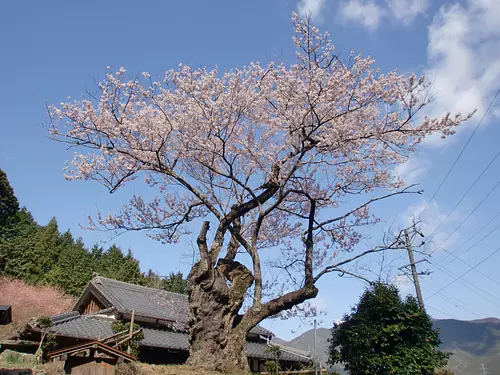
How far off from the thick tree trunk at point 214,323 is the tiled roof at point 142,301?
7.22m

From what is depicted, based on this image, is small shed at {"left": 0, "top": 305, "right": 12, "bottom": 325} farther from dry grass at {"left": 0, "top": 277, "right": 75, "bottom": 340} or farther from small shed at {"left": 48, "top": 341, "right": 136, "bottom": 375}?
small shed at {"left": 48, "top": 341, "right": 136, "bottom": 375}

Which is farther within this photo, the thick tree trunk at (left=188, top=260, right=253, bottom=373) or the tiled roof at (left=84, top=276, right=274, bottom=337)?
the tiled roof at (left=84, top=276, right=274, bottom=337)

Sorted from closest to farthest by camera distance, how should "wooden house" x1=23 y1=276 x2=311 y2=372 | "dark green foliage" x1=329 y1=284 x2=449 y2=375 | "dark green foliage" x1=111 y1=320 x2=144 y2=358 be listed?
"dark green foliage" x1=329 y1=284 x2=449 y2=375, "dark green foliage" x1=111 y1=320 x2=144 y2=358, "wooden house" x1=23 y1=276 x2=311 y2=372

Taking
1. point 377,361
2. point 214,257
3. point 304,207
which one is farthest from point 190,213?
point 377,361

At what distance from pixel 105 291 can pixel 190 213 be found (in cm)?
976

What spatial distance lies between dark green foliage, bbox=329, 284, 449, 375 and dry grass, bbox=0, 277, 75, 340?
1956 cm

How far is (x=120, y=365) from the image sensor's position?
735 cm

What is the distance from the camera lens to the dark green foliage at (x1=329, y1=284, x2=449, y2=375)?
30.6 ft

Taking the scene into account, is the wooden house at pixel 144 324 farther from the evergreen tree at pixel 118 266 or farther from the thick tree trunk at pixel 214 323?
the evergreen tree at pixel 118 266

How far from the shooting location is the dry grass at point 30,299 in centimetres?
2302

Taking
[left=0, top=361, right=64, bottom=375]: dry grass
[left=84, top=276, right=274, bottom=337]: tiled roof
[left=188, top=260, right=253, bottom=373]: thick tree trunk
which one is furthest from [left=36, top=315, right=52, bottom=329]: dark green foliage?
[left=188, top=260, right=253, bottom=373]: thick tree trunk

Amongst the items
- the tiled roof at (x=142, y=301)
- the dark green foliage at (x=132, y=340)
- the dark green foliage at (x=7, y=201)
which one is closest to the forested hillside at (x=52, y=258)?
the dark green foliage at (x=7, y=201)

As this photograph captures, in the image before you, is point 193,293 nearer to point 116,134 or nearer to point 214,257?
point 214,257

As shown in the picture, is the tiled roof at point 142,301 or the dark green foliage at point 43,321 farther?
the tiled roof at point 142,301
